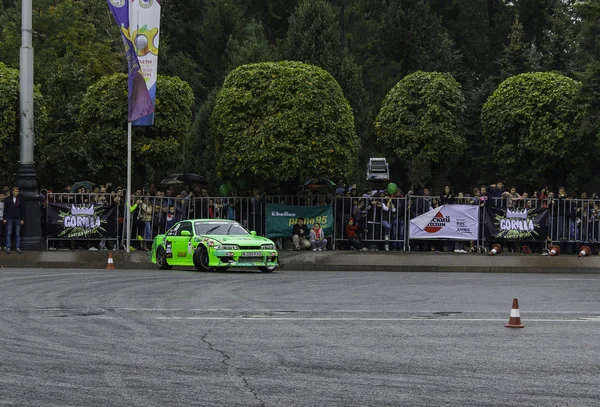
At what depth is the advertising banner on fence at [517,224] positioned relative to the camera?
3070cm

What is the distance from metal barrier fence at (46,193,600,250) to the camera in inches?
1212

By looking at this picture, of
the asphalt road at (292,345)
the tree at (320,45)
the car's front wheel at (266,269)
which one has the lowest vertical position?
the car's front wheel at (266,269)

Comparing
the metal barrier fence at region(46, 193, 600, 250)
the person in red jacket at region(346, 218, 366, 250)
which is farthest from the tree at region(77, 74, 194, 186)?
the person in red jacket at region(346, 218, 366, 250)

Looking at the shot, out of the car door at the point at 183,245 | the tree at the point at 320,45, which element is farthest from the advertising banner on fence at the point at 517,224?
the tree at the point at 320,45

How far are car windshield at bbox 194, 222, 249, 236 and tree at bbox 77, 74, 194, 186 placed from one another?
11.1 metres

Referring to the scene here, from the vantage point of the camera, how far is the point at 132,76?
30.6 m

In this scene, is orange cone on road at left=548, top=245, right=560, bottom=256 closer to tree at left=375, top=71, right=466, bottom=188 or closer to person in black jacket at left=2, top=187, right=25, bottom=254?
tree at left=375, top=71, right=466, bottom=188

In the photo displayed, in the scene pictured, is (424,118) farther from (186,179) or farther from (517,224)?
(186,179)

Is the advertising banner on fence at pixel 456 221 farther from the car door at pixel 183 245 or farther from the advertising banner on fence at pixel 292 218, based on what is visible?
the car door at pixel 183 245

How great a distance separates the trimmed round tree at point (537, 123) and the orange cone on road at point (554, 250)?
286 inches

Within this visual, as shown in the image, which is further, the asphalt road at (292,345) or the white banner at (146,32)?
the white banner at (146,32)

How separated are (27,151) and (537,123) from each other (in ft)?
58.8

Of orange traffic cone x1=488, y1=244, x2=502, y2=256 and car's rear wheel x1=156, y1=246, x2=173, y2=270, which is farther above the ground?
orange traffic cone x1=488, y1=244, x2=502, y2=256

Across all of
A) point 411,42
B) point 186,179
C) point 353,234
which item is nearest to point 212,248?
point 353,234
